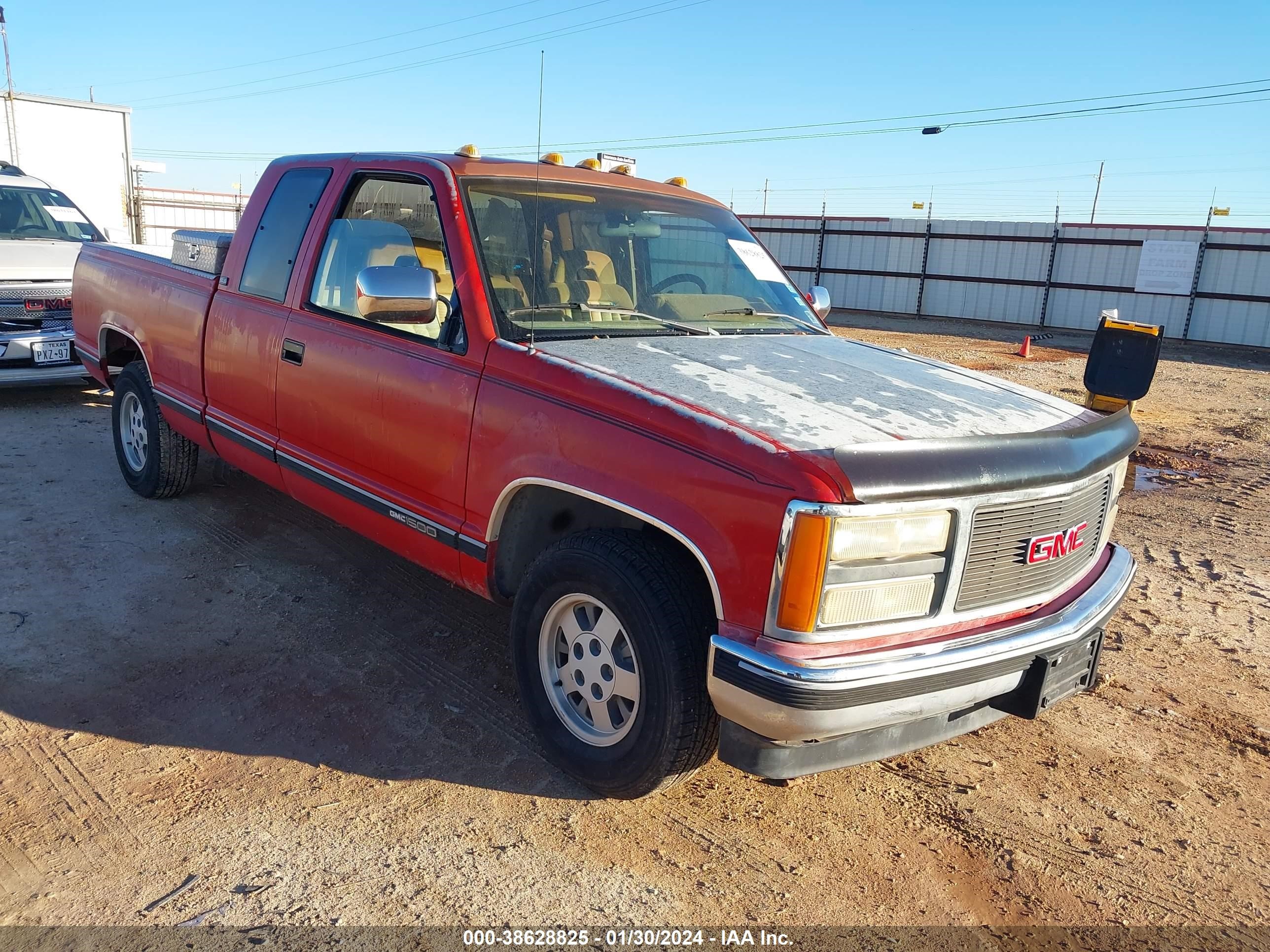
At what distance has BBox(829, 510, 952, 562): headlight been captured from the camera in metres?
2.38

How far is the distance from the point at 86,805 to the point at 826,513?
2469 millimetres

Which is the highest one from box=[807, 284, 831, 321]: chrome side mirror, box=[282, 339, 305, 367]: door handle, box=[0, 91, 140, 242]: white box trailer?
box=[0, 91, 140, 242]: white box trailer

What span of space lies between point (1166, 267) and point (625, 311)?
833 inches

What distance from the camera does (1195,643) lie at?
4488 millimetres

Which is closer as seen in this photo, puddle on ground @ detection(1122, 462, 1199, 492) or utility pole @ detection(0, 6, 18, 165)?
puddle on ground @ detection(1122, 462, 1199, 492)

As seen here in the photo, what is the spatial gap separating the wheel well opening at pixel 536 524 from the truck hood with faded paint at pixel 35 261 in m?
6.39

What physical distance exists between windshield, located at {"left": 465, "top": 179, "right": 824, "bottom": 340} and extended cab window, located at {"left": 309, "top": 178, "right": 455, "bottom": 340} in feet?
0.79

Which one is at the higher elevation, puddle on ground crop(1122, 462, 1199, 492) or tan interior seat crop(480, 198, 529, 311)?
tan interior seat crop(480, 198, 529, 311)

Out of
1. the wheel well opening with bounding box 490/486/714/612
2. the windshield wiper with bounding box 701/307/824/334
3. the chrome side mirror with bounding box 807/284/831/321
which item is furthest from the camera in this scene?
the chrome side mirror with bounding box 807/284/831/321

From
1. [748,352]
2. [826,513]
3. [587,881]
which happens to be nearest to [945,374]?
[748,352]

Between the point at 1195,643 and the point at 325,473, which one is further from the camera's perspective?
the point at 1195,643

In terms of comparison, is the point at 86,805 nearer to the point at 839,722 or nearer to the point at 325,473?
the point at 325,473

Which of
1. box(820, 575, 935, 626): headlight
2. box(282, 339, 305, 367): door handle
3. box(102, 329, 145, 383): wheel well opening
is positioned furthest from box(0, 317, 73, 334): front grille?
box(820, 575, 935, 626): headlight

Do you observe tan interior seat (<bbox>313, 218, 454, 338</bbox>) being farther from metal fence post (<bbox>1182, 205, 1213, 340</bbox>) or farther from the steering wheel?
metal fence post (<bbox>1182, 205, 1213, 340</bbox>)
